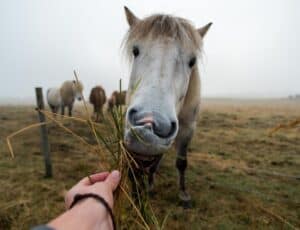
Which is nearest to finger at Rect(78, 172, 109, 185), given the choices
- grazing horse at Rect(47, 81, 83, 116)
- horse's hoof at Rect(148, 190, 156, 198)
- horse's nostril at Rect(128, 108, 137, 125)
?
horse's nostril at Rect(128, 108, 137, 125)

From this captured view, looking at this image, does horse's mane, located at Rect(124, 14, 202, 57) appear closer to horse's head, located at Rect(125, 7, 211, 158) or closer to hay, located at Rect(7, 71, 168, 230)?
horse's head, located at Rect(125, 7, 211, 158)

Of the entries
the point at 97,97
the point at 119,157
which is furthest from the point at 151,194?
the point at 97,97

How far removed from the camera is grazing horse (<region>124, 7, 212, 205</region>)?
1.92 metres

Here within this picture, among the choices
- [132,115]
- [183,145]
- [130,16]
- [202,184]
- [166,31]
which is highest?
[130,16]

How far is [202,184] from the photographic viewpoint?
210 inches

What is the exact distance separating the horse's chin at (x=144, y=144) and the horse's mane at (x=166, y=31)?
1534 millimetres

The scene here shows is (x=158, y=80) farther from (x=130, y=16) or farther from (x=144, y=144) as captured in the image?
(x=130, y=16)

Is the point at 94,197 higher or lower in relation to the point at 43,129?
higher

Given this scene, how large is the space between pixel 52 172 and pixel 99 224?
5231mm

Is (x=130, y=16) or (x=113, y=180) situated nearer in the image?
(x=113, y=180)

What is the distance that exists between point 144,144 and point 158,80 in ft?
3.02

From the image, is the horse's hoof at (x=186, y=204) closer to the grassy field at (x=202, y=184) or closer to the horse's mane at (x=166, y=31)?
the grassy field at (x=202, y=184)

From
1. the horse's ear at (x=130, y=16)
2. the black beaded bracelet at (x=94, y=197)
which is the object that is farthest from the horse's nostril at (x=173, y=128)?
the horse's ear at (x=130, y=16)

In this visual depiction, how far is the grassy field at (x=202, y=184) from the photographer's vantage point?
12.3 feet
